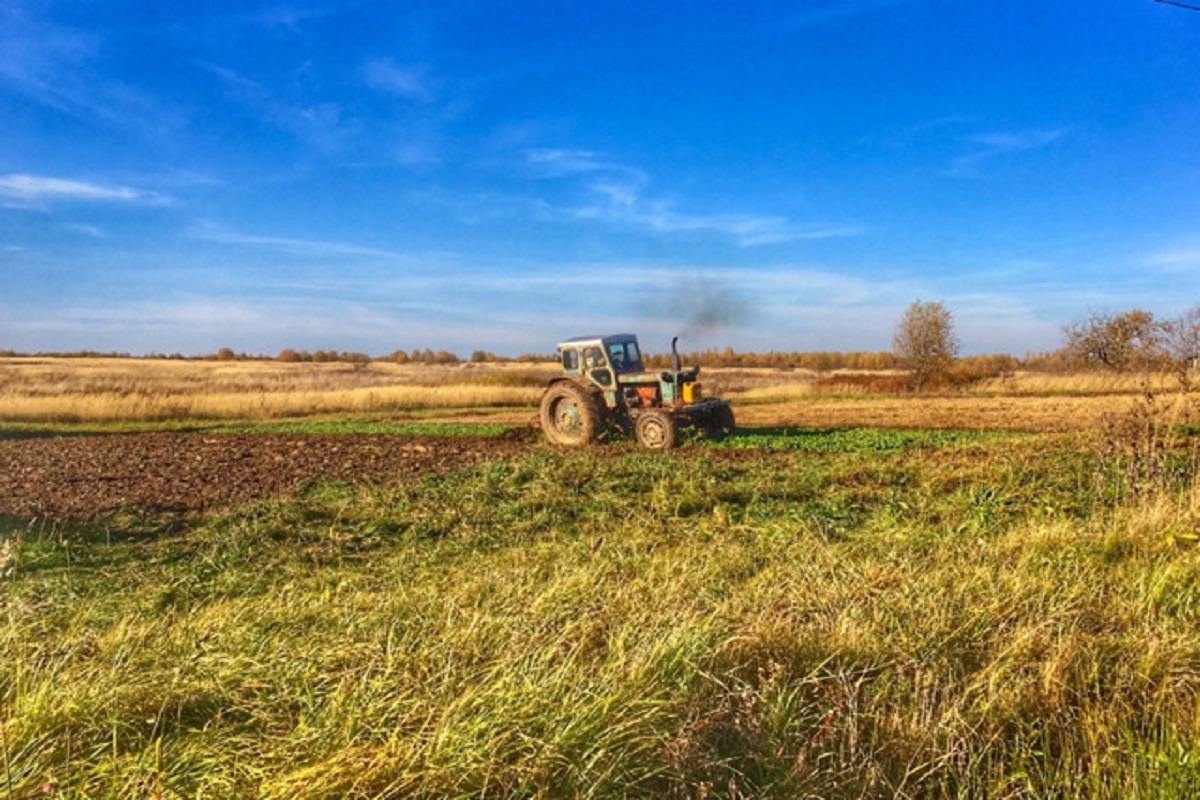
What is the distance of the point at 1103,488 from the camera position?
27.4 ft

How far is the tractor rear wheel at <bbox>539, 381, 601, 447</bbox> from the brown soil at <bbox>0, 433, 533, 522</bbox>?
0.75m

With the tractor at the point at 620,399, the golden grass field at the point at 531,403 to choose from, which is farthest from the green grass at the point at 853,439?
the golden grass field at the point at 531,403

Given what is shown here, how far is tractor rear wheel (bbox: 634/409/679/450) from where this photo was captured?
46.2 feet

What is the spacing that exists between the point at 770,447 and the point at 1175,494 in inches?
286

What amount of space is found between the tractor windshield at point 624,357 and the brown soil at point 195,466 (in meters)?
2.55

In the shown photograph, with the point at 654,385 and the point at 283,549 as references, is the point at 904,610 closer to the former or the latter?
the point at 283,549

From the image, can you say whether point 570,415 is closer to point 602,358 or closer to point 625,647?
point 602,358

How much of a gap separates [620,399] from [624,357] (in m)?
0.96

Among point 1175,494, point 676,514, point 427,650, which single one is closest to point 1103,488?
point 1175,494

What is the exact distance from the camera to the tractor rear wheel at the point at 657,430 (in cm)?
1407

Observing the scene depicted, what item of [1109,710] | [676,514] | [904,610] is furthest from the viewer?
[676,514]

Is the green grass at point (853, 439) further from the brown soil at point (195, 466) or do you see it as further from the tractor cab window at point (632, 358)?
the brown soil at point (195, 466)

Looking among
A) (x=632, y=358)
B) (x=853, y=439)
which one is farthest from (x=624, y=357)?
(x=853, y=439)

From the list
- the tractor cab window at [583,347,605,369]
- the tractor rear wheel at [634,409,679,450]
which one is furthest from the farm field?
the tractor cab window at [583,347,605,369]
